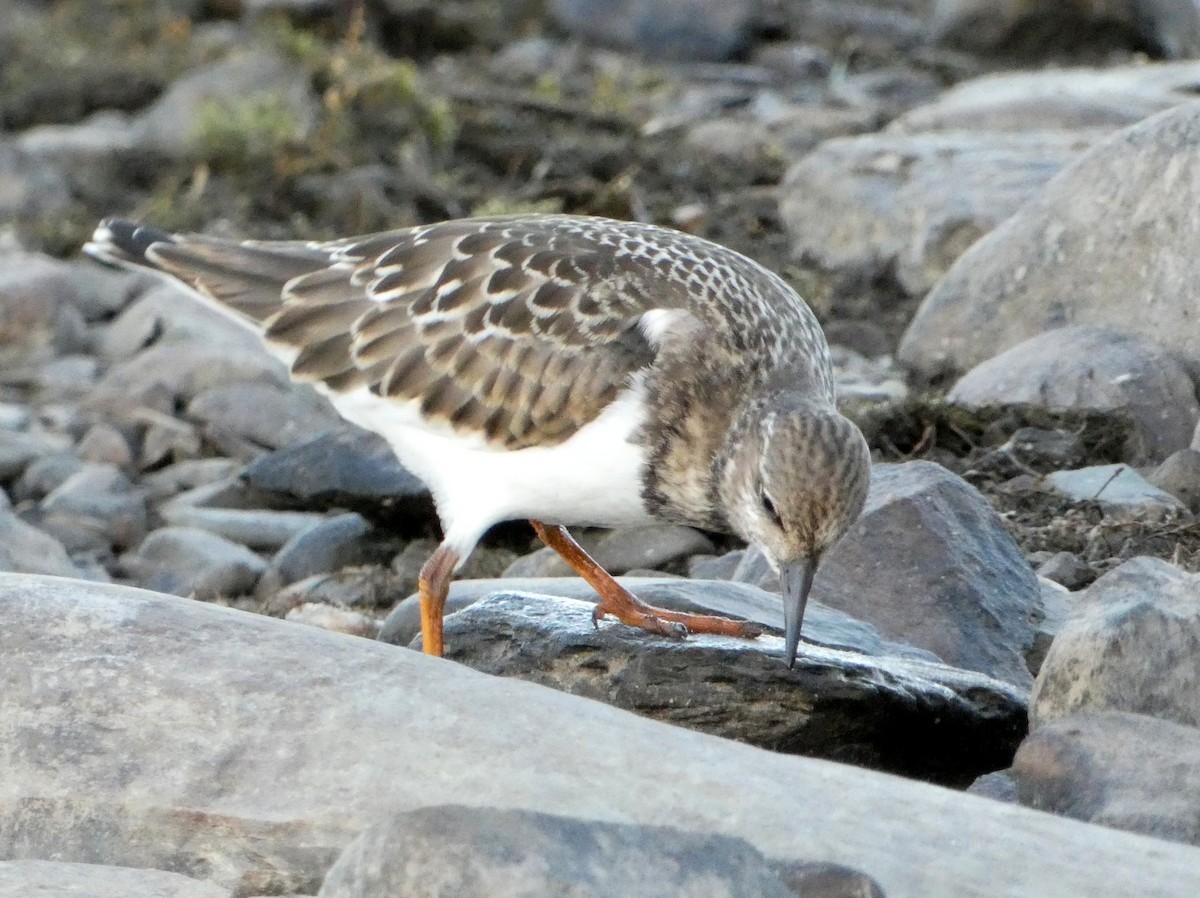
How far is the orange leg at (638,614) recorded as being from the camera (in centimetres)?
540

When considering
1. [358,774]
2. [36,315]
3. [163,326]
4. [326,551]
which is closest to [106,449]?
[163,326]

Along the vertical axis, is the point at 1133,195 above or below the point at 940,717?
above

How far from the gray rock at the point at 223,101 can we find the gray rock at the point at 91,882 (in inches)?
333

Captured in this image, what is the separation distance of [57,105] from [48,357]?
15.6 ft

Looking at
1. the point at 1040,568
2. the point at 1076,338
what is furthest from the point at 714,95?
the point at 1040,568

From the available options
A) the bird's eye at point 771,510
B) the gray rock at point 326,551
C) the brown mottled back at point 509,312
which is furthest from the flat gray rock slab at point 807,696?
the gray rock at point 326,551

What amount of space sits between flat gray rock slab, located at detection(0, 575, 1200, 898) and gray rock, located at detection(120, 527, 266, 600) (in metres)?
2.69

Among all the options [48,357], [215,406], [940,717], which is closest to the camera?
[940,717]

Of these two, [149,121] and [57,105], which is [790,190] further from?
[57,105]

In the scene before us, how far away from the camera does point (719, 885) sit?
3.26 m

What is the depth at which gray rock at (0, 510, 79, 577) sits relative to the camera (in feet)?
21.8

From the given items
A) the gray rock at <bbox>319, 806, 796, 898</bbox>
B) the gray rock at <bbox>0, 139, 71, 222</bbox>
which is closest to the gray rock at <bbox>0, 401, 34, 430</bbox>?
the gray rock at <bbox>0, 139, 71, 222</bbox>

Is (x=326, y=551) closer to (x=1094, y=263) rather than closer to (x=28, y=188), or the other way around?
(x=1094, y=263)

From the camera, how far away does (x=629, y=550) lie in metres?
6.97
